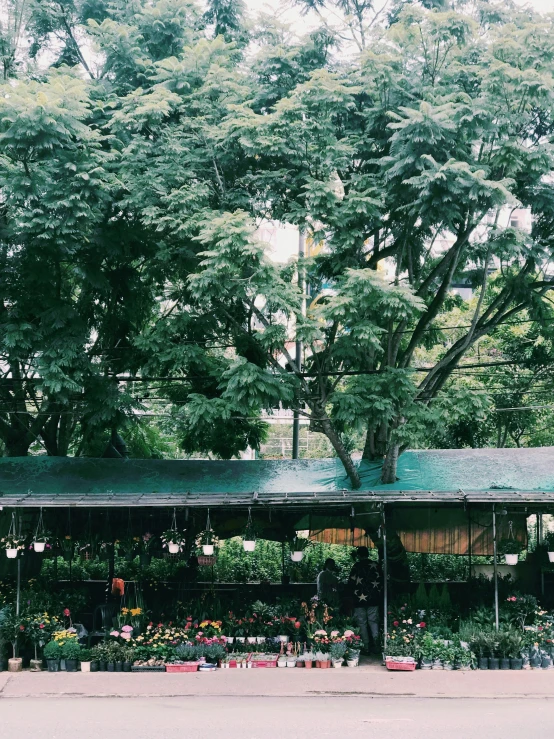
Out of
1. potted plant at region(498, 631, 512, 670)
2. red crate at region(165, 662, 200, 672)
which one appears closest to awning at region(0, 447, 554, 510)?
potted plant at region(498, 631, 512, 670)

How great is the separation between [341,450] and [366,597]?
2674mm

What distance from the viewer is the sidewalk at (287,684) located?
10883 millimetres

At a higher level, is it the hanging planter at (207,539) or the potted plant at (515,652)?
the hanging planter at (207,539)

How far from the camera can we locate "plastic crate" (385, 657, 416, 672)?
39.4 feet

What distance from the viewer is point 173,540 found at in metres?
13.3

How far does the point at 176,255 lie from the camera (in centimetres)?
1419

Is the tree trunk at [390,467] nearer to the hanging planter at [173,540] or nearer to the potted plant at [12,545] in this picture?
the hanging planter at [173,540]

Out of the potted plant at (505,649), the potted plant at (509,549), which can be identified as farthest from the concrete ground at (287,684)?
the potted plant at (509,549)

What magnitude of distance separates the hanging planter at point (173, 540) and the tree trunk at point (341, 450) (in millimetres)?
3194

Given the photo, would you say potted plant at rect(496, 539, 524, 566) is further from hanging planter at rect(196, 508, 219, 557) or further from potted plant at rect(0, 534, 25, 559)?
potted plant at rect(0, 534, 25, 559)

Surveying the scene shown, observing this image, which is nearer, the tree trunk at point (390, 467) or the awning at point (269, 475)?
the tree trunk at point (390, 467)

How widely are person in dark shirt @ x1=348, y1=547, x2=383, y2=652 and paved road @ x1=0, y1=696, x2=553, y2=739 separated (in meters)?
2.65

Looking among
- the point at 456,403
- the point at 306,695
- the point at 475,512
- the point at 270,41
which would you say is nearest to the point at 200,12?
the point at 270,41

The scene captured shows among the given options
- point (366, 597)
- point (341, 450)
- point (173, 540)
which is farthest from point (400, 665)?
point (173, 540)
